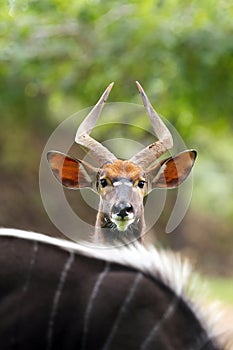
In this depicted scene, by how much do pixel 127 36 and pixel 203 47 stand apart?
60 centimetres

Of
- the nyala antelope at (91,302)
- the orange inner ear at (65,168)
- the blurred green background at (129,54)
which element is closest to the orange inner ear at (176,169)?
the orange inner ear at (65,168)

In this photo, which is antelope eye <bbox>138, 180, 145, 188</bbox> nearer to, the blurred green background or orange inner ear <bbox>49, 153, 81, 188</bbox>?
orange inner ear <bbox>49, 153, 81, 188</bbox>

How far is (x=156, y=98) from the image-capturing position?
8.20m

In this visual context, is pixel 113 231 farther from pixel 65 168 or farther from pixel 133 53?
pixel 133 53

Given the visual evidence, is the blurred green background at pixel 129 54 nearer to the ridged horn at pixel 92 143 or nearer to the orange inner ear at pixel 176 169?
the ridged horn at pixel 92 143

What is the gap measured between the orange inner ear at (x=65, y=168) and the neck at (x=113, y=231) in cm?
22

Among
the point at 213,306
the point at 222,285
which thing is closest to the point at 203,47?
the point at 213,306

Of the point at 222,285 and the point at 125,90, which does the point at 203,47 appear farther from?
the point at 222,285

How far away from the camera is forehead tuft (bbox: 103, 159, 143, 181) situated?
366 cm

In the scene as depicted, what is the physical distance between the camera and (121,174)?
3662 mm

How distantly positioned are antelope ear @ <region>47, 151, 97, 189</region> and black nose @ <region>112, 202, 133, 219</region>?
0.17 metres

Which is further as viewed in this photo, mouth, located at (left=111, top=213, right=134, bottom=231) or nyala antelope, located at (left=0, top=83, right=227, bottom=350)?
mouth, located at (left=111, top=213, right=134, bottom=231)

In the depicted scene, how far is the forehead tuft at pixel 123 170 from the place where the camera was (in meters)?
3.66

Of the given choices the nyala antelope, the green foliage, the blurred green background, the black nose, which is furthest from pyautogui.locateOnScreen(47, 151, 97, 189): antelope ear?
the green foliage
